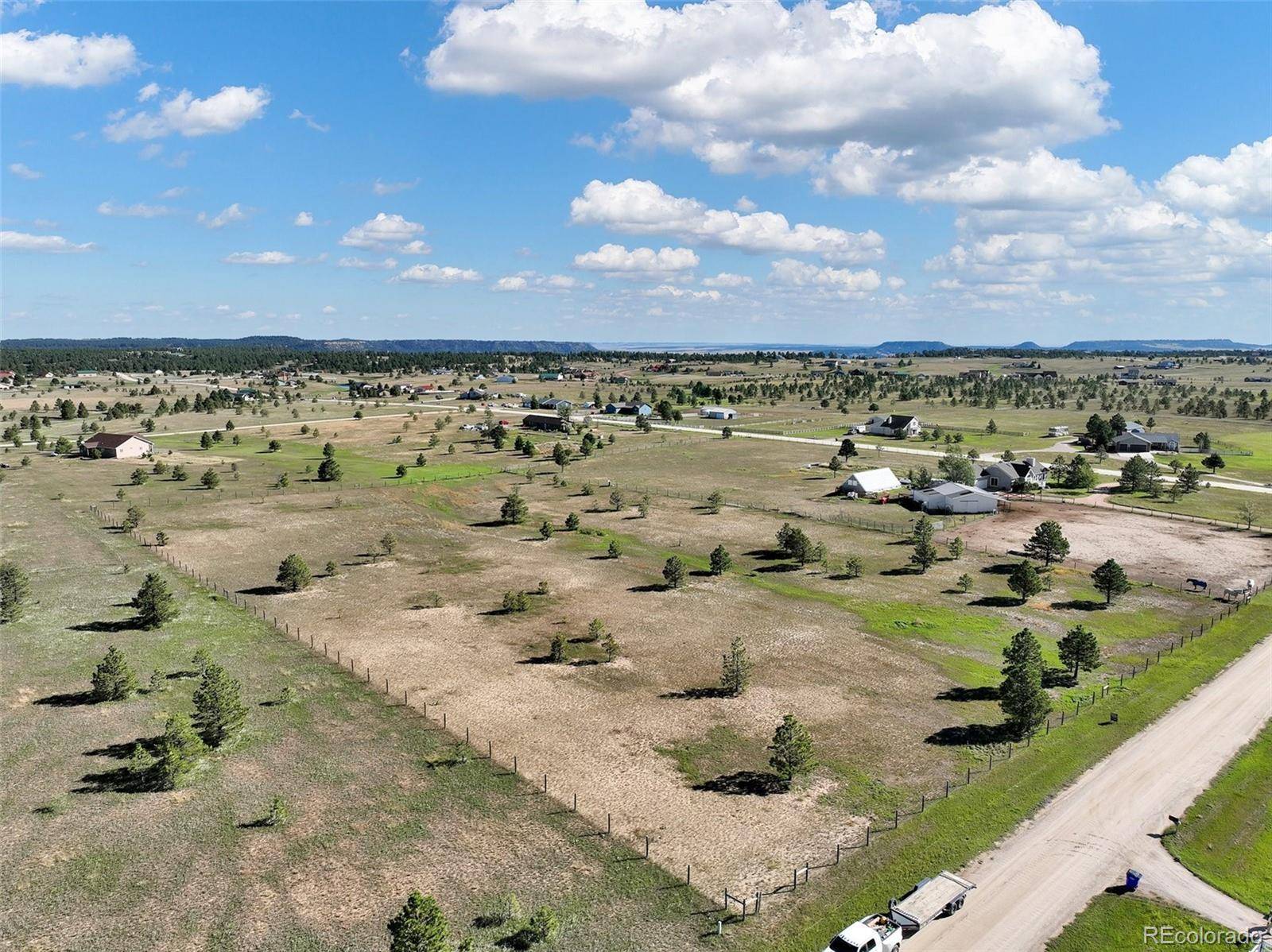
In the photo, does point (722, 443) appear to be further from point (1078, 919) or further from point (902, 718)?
point (1078, 919)

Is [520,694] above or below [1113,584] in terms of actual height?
below

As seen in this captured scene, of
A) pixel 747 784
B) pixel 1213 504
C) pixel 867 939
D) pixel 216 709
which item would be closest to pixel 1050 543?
pixel 1213 504

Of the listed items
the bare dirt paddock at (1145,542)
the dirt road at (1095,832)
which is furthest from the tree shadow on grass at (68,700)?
the bare dirt paddock at (1145,542)

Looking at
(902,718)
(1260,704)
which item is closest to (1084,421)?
(1260,704)

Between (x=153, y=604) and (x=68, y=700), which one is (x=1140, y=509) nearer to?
(x=153, y=604)

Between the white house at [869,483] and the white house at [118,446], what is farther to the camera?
the white house at [118,446]

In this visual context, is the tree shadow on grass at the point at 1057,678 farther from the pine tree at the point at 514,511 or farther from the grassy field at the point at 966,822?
the pine tree at the point at 514,511

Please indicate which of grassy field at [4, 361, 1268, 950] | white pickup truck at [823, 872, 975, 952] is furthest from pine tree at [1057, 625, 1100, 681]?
white pickup truck at [823, 872, 975, 952]
